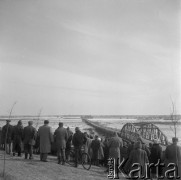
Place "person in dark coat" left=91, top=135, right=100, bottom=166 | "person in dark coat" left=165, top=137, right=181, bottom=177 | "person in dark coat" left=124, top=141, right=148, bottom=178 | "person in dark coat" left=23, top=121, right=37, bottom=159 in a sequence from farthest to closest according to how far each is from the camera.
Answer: "person in dark coat" left=91, top=135, right=100, bottom=166
"person in dark coat" left=23, top=121, right=37, bottom=159
"person in dark coat" left=165, top=137, right=181, bottom=177
"person in dark coat" left=124, top=141, right=148, bottom=178

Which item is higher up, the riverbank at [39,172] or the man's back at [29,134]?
the man's back at [29,134]

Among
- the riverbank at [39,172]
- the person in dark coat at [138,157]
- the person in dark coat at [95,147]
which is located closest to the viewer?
the riverbank at [39,172]

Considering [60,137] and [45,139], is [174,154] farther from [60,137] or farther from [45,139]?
[45,139]

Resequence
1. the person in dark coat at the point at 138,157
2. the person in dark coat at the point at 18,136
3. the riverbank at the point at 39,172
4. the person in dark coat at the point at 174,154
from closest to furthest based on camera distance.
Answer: the riverbank at the point at 39,172 < the person in dark coat at the point at 138,157 < the person in dark coat at the point at 174,154 < the person in dark coat at the point at 18,136

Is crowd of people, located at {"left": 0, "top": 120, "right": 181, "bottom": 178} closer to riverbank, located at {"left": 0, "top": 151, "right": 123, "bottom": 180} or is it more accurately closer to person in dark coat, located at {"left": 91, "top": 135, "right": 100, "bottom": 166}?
person in dark coat, located at {"left": 91, "top": 135, "right": 100, "bottom": 166}

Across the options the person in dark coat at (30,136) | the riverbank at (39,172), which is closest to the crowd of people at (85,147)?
the person in dark coat at (30,136)

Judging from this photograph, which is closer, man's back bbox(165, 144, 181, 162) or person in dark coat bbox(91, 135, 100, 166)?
man's back bbox(165, 144, 181, 162)

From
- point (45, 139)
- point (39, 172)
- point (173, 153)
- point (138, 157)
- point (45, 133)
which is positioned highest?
point (45, 133)

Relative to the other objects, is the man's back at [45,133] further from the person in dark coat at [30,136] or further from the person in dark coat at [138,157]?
the person in dark coat at [138,157]

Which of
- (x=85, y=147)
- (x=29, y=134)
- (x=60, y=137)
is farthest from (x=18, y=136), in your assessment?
(x=85, y=147)

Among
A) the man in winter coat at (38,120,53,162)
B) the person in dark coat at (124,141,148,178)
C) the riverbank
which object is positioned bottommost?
the riverbank

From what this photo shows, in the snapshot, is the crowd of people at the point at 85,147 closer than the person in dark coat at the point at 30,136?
Yes

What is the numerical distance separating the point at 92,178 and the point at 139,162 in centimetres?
163

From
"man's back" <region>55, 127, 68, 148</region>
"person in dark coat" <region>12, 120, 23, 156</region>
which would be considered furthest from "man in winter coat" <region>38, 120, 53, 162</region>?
"person in dark coat" <region>12, 120, 23, 156</region>
